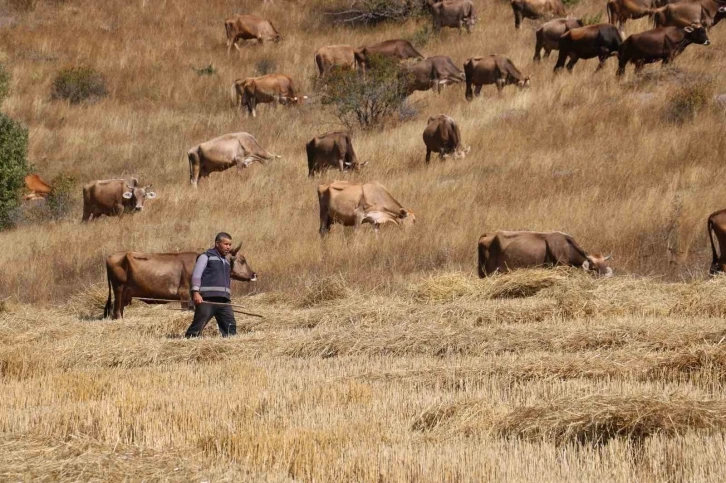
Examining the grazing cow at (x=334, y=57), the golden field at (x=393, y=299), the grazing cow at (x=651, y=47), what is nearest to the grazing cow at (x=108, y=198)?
the golden field at (x=393, y=299)

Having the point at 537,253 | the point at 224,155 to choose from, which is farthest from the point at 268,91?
the point at 537,253

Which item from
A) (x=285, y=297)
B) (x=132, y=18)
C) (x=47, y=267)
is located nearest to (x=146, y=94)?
(x=132, y=18)

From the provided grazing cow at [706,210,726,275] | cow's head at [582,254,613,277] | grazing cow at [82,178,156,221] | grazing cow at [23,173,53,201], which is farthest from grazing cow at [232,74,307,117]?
grazing cow at [706,210,726,275]

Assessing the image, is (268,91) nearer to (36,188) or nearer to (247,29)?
(247,29)

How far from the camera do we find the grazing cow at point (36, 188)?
29.8 meters

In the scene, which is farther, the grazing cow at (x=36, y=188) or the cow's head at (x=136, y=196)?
the grazing cow at (x=36, y=188)

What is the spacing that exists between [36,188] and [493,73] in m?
12.4

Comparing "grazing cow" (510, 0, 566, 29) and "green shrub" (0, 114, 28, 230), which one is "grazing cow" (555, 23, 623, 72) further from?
"green shrub" (0, 114, 28, 230)

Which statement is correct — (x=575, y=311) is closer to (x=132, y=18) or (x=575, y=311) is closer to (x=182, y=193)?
(x=182, y=193)

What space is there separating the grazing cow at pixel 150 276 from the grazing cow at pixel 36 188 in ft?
42.5

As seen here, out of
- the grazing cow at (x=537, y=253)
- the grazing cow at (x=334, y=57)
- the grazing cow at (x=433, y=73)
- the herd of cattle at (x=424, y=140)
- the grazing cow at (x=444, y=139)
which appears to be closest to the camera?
the herd of cattle at (x=424, y=140)

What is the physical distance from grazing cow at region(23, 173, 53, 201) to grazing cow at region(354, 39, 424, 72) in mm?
10207

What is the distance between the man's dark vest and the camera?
546 inches

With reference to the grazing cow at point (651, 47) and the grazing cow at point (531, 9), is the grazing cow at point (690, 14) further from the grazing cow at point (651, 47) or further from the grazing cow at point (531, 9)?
the grazing cow at point (531, 9)
